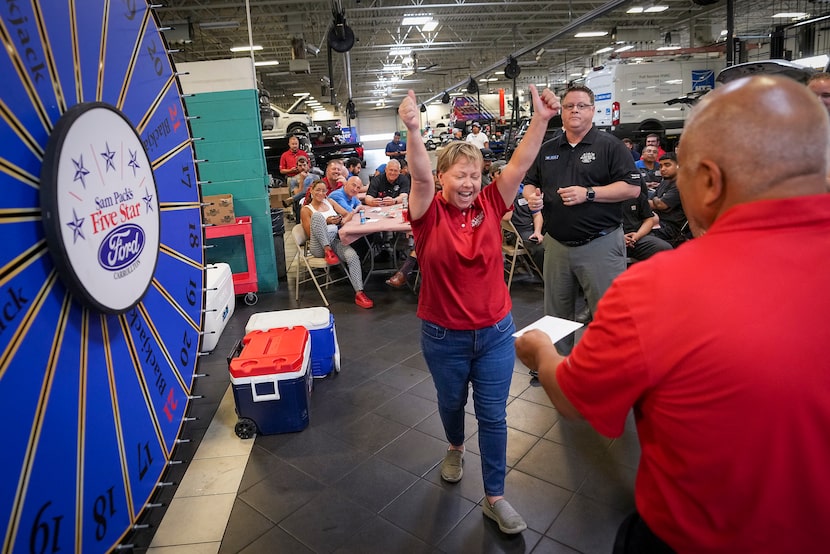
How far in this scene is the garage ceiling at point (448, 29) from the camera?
12406 millimetres

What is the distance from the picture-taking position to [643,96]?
478 inches

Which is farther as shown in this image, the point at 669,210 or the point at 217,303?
the point at 669,210

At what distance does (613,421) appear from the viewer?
0.88m

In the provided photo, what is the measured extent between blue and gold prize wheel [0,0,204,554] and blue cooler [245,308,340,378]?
2.09 m

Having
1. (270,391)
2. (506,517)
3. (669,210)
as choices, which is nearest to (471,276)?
(506,517)

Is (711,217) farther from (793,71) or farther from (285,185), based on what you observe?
(285,185)

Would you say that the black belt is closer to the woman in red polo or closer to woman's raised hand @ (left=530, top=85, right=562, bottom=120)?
the woman in red polo

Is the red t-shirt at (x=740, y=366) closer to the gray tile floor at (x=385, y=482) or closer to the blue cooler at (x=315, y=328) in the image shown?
the gray tile floor at (x=385, y=482)

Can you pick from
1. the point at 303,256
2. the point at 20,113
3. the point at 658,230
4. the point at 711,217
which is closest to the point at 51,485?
the point at 20,113

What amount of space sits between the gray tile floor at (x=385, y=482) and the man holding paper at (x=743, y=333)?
1464 mm

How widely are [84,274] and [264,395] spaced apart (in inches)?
79.6

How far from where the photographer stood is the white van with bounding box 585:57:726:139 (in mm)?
12078

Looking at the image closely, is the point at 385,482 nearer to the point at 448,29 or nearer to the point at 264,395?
the point at 264,395

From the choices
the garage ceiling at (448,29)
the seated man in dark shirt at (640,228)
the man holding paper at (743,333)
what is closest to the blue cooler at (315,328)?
the seated man in dark shirt at (640,228)
